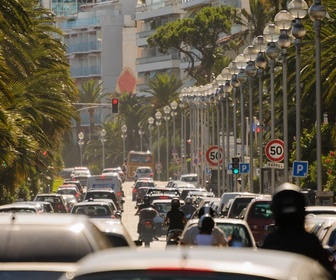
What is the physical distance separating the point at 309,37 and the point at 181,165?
76.1 meters

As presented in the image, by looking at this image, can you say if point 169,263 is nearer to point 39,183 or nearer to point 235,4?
point 39,183

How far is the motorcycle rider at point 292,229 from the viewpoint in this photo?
34.7 ft

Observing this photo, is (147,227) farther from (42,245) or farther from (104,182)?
(104,182)

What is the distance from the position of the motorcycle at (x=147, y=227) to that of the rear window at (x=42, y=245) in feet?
85.8

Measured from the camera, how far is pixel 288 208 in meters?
10.6

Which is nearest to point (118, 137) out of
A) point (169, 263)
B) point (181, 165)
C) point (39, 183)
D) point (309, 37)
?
point (181, 165)

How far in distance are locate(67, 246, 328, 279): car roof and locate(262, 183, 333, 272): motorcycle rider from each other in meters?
2.48

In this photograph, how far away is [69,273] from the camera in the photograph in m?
11.1

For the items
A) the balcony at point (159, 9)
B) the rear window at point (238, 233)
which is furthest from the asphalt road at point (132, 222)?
the balcony at point (159, 9)

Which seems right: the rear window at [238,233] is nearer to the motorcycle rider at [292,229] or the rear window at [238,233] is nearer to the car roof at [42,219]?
the car roof at [42,219]

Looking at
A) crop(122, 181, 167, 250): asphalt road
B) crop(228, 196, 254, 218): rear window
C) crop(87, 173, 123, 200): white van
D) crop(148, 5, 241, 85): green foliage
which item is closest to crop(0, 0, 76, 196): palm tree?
crop(122, 181, 167, 250): asphalt road

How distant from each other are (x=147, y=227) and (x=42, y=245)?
2690cm

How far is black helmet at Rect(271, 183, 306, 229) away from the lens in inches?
416

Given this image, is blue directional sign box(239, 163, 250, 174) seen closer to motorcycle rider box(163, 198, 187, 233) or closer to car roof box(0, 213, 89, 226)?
motorcycle rider box(163, 198, 187, 233)
